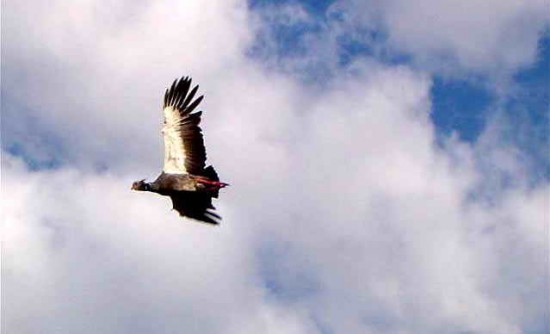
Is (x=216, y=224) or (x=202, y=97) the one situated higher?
(x=202, y=97)

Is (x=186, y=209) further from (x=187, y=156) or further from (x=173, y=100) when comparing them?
(x=173, y=100)

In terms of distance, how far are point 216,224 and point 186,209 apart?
1.62m

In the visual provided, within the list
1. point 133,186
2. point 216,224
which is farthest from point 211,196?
point 133,186

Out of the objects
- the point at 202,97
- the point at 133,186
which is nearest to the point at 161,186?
the point at 133,186

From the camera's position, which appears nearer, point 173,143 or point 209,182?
point 209,182

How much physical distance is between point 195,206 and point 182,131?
351 cm

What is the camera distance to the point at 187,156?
41.5m

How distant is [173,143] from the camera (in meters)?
41.9

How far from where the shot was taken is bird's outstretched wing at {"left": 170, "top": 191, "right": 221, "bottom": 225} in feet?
136

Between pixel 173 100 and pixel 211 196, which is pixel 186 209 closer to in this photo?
pixel 211 196

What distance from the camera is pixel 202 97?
41.8 meters

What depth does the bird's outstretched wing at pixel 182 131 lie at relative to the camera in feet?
136

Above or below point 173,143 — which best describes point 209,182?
below

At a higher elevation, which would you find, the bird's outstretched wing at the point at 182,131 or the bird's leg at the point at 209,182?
the bird's outstretched wing at the point at 182,131
